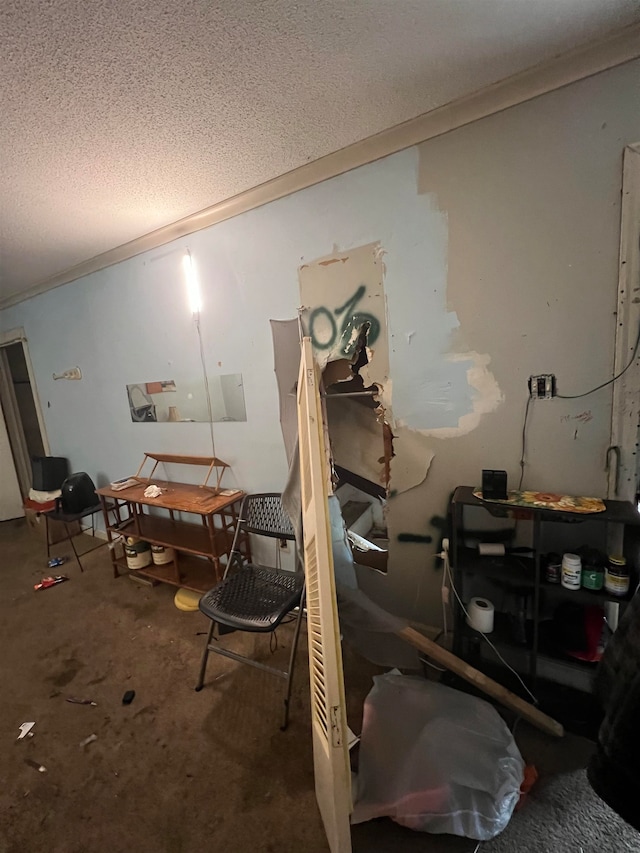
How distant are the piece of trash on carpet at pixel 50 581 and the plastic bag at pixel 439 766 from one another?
8.79 feet

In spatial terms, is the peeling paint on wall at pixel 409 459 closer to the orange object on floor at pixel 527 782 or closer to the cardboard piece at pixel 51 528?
the orange object on floor at pixel 527 782

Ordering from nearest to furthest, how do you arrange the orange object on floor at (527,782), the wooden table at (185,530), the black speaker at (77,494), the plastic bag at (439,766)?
the plastic bag at (439,766), the orange object on floor at (527,782), the wooden table at (185,530), the black speaker at (77,494)

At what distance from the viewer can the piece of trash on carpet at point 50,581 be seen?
8.56ft

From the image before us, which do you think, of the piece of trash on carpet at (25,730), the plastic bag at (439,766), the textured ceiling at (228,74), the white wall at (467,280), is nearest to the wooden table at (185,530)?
the white wall at (467,280)

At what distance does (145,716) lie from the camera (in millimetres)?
1552

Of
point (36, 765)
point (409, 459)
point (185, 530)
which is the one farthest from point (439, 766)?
point (185, 530)

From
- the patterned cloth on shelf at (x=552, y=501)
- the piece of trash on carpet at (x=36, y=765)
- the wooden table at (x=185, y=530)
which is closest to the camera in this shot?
the patterned cloth on shelf at (x=552, y=501)

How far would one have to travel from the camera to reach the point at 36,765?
138 cm

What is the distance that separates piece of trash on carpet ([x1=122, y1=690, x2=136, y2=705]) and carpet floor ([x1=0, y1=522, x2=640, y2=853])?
19 millimetres

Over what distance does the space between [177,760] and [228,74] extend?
8.36ft

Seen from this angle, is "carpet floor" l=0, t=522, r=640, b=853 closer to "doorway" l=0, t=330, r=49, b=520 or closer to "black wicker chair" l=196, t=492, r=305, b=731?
"black wicker chair" l=196, t=492, r=305, b=731

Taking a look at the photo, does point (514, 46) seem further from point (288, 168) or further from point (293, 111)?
point (288, 168)

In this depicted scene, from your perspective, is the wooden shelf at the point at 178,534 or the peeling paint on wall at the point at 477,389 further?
the wooden shelf at the point at 178,534

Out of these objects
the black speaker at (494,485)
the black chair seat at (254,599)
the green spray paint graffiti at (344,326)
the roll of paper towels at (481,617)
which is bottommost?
the roll of paper towels at (481,617)
